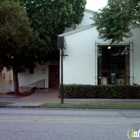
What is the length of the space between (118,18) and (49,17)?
7.56 meters

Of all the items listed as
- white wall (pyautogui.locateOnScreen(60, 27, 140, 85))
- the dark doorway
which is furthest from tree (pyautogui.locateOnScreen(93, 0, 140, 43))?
the dark doorway

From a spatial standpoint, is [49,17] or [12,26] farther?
[49,17]

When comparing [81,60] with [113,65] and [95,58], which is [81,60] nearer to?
[95,58]

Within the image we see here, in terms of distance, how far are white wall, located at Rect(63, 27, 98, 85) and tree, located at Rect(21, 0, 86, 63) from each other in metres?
2.94

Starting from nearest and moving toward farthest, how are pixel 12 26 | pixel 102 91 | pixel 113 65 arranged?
pixel 12 26 < pixel 102 91 < pixel 113 65

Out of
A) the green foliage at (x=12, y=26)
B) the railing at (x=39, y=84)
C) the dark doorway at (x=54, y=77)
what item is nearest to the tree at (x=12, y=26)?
the green foliage at (x=12, y=26)

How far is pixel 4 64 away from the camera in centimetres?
1980

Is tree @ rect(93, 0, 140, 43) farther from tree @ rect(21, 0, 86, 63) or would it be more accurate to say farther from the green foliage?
tree @ rect(21, 0, 86, 63)

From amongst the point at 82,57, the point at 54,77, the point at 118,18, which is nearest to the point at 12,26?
the point at 82,57

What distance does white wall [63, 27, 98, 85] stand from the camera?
56.2ft

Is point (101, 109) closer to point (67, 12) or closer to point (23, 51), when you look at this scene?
point (23, 51)

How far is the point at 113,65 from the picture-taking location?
17391 mm

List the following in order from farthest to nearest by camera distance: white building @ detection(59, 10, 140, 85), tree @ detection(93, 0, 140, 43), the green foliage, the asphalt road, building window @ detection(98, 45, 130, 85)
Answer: building window @ detection(98, 45, 130, 85) < white building @ detection(59, 10, 140, 85) < tree @ detection(93, 0, 140, 43) < the green foliage < the asphalt road

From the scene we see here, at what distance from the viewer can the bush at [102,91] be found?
15945mm
